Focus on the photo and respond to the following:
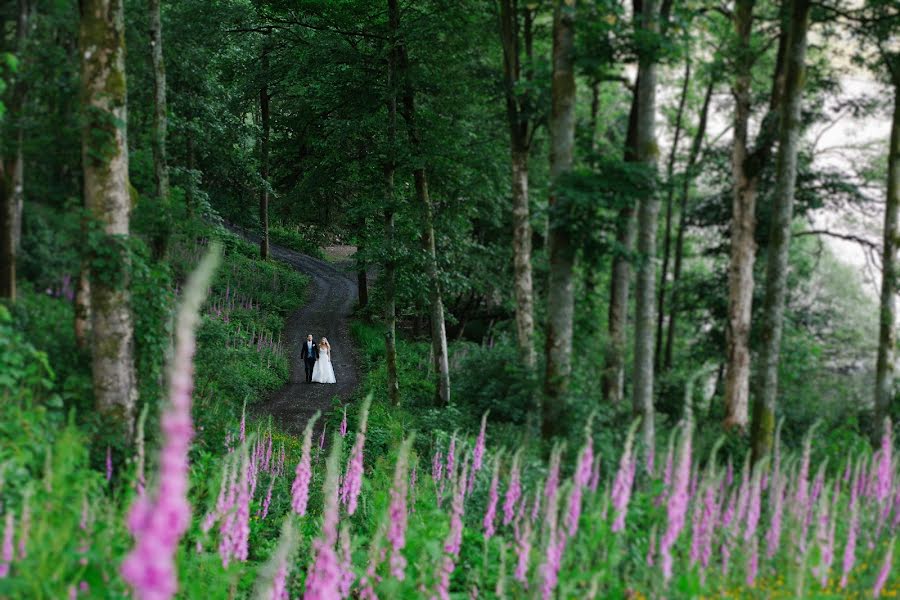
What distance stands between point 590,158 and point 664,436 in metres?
5.11

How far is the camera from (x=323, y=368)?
18594 millimetres

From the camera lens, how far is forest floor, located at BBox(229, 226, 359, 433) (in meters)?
16.0

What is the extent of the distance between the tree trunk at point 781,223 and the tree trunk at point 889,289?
3.86m

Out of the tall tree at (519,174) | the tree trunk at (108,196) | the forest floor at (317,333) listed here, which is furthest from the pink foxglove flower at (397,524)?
the forest floor at (317,333)

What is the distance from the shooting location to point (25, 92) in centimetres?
744

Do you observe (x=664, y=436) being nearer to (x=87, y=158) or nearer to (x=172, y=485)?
(x=87, y=158)

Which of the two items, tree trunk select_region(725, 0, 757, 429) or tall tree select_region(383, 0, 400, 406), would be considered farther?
tall tree select_region(383, 0, 400, 406)

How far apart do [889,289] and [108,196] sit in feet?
44.2

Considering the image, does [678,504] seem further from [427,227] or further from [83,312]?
[427,227]

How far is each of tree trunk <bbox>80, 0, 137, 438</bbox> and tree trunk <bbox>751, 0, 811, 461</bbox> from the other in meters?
8.86

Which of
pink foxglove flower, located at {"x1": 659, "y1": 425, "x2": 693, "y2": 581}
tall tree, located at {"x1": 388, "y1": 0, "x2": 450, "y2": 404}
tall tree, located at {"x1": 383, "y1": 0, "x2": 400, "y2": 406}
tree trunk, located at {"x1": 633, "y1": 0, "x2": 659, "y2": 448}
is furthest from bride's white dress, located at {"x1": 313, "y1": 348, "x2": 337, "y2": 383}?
pink foxglove flower, located at {"x1": 659, "y1": 425, "x2": 693, "y2": 581}

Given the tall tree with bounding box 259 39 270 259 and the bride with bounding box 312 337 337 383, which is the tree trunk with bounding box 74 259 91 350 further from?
the tall tree with bounding box 259 39 270 259

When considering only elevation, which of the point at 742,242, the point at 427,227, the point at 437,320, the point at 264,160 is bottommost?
the point at 437,320

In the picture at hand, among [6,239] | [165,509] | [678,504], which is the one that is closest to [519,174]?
[6,239]
